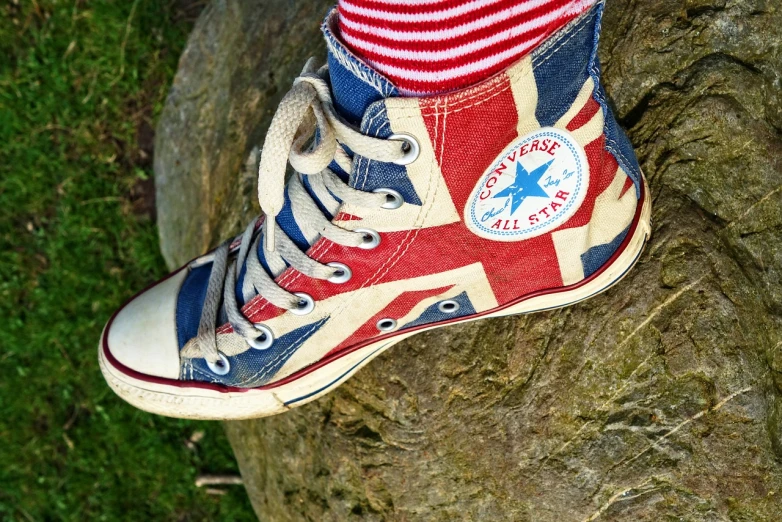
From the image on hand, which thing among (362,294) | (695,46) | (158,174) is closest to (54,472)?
(158,174)

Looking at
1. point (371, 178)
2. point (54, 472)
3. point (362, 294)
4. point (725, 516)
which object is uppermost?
point (371, 178)

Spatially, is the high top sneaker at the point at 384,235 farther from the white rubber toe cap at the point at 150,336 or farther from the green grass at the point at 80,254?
the green grass at the point at 80,254

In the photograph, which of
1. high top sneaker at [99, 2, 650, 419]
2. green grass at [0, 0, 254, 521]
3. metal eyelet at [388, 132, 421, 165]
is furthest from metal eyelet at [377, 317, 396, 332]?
green grass at [0, 0, 254, 521]

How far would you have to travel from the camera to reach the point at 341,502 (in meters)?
1.99

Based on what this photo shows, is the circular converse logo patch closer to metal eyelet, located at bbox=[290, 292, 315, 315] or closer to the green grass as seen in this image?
metal eyelet, located at bbox=[290, 292, 315, 315]

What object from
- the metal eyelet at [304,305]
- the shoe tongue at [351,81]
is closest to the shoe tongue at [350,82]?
the shoe tongue at [351,81]

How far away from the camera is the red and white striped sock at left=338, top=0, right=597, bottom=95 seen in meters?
1.15

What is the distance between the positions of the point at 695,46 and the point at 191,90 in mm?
1851

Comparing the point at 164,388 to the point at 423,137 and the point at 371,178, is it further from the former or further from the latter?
the point at 423,137

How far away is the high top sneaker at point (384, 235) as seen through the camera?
130cm

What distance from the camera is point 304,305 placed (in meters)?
1.65

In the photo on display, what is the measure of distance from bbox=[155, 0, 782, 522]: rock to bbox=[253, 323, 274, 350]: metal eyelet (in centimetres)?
35

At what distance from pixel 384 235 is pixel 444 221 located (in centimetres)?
14

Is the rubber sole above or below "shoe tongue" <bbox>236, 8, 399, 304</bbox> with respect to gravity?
below
